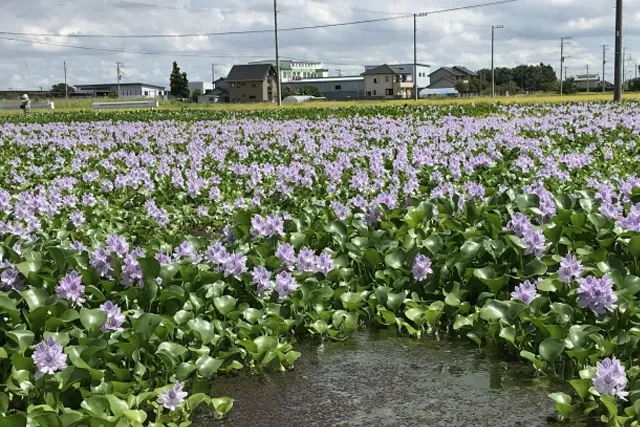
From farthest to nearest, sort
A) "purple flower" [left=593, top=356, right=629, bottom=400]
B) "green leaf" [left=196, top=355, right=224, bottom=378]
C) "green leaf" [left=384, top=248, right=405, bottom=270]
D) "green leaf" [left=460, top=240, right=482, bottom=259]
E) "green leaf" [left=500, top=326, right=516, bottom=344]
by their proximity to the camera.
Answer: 1. "green leaf" [left=384, top=248, right=405, bottom=270]
2. "green leaf" [left=460, top=240, right=482, bottom=259]
3. "green leaf" [left=500, top=326, right=516, bottom=344]
4. "green leaf" [left=196, top=355, right=224, bottom=378]
5. "purple flower" [left=593, top=356, right=629, bottom=400]

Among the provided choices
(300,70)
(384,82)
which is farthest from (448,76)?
(300,70)

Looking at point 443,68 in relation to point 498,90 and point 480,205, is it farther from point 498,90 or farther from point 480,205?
point 480,205

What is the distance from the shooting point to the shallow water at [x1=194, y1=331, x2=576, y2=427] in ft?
9.06

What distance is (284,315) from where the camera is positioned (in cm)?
358

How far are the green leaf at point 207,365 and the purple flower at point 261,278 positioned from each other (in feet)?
2.21

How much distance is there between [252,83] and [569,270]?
91.2 meters

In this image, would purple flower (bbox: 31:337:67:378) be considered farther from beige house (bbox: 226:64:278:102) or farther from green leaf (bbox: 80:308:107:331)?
beige house (bbox: 226:64:278:102)

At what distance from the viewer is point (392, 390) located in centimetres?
304

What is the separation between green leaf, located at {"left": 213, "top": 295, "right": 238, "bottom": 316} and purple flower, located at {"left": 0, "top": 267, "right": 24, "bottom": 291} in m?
0.98

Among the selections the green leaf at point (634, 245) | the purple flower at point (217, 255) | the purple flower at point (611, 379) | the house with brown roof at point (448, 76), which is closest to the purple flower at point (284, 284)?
the purple flower at point (217, 255)

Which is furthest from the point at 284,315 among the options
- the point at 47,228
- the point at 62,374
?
the point at 47,228

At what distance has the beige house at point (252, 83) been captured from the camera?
91.8m

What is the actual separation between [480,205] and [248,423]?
9.01 feet

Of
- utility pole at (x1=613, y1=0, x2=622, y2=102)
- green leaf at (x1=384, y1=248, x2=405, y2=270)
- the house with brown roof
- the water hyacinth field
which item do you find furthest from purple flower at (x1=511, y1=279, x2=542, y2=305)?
the house with brown roof
